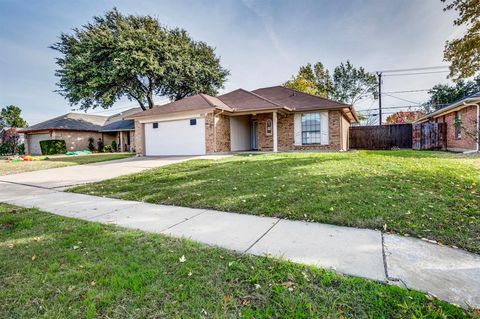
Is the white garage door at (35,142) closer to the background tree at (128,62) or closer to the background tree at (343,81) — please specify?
the background tree at (128,62)

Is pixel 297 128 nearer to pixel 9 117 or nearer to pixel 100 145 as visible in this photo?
pixel 100 145

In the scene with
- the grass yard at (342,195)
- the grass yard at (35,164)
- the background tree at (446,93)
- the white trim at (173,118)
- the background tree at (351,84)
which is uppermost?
the background tree at (351,84)

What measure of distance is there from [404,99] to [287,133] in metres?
22.5

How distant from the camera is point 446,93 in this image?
29594mm

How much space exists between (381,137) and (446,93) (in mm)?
18875

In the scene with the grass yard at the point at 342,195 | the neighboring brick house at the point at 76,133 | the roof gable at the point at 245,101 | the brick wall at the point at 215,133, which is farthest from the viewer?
the neighboring brick house at the point at 76,133

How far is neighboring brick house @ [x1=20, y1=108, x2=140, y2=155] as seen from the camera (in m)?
24.3

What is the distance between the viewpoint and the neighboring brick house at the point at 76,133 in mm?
24266

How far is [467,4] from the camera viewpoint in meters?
15.6

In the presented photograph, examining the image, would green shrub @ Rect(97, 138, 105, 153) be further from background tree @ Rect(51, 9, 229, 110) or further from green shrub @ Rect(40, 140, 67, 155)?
background tree @ Rect(51, 9, 229, 110)

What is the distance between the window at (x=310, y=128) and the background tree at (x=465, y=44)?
11375mm

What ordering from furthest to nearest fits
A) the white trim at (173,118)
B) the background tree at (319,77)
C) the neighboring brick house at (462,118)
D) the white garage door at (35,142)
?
the background tree at (319,77), the white garage door at (35,142), the white trim at (173,118), the neighboring brick house at (462,118)

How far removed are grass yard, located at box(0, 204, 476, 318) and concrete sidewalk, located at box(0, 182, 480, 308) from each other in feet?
0.72

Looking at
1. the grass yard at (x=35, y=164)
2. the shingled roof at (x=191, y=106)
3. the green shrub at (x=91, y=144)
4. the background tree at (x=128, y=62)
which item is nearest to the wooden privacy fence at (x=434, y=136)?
the shingled roof at (x=191, y=106)
